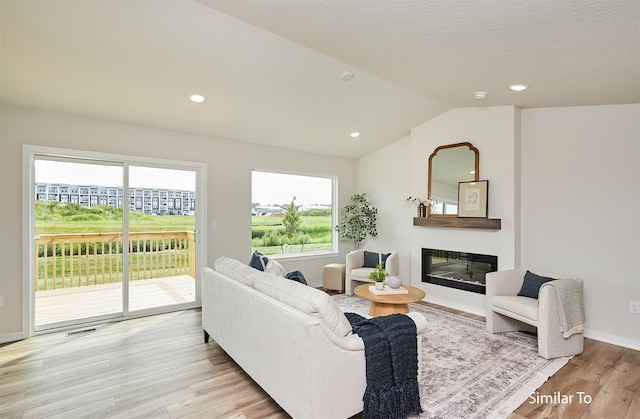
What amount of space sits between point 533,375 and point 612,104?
292cm

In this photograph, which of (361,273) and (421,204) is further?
(361,273)

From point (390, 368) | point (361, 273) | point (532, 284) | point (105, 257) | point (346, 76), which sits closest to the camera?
point (390, 368)

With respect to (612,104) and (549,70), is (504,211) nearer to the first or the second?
(612,104)

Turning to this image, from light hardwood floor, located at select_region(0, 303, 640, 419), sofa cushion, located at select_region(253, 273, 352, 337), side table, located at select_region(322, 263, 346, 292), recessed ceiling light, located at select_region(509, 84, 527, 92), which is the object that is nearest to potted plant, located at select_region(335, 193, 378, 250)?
side table, located at select_region(322, 263, 346, 292)

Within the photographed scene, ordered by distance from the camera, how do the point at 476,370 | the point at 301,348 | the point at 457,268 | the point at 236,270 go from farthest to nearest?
the point at 457,268
the point at 236,270
the point at 476,370
the point at 301,348

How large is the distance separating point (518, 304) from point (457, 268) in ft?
4.34

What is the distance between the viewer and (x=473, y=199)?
4.26m

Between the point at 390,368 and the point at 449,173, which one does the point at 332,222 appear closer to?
the point at 449,173

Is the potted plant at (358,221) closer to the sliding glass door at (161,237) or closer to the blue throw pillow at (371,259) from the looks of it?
the blue throw pillow at (371,259)

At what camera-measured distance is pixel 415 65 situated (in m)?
2.97

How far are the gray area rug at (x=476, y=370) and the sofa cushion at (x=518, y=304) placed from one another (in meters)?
0.34

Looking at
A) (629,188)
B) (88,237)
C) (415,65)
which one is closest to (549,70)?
(415,65)

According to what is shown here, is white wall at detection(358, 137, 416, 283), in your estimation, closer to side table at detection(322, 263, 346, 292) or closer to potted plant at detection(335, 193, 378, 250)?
potted plant at detection(335, 193, 378, 250)

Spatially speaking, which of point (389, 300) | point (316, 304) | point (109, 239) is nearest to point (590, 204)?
point (389, 300)
